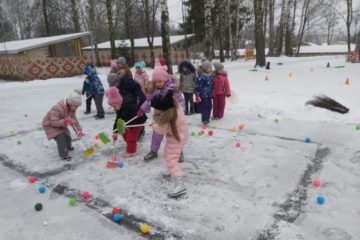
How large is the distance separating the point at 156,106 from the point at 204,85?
3137 mm

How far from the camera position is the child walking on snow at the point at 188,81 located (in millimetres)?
7234

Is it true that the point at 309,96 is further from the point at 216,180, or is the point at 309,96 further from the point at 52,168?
the point at 52,168

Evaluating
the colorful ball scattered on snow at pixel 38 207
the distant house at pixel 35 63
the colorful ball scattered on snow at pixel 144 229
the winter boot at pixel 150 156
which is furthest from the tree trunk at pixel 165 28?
the colorful ball scattered on snow at pixel 144 229

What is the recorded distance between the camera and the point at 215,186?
3.83 meters

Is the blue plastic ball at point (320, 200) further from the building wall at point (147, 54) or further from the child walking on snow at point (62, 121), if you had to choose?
the building wall at point (147, 54)

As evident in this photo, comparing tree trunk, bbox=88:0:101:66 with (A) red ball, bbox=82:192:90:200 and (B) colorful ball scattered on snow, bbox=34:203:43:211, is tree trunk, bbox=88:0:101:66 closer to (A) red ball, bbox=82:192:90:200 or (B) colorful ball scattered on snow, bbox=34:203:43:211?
(A) red ball, bbox=82:192:90:200

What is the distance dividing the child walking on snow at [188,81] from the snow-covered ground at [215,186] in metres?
1.03

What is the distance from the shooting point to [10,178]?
14.6 feet

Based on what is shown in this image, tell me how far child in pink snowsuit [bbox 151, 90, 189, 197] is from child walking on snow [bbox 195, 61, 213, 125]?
113 inches

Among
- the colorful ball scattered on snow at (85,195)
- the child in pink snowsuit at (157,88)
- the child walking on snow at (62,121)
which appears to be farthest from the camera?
the child walking on snow at (62,121)

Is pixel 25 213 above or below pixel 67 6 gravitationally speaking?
below

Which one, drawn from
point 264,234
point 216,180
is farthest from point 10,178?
point 264,234

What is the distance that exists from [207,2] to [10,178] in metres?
17.0

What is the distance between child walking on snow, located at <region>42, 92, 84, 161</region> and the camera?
4809 mm
